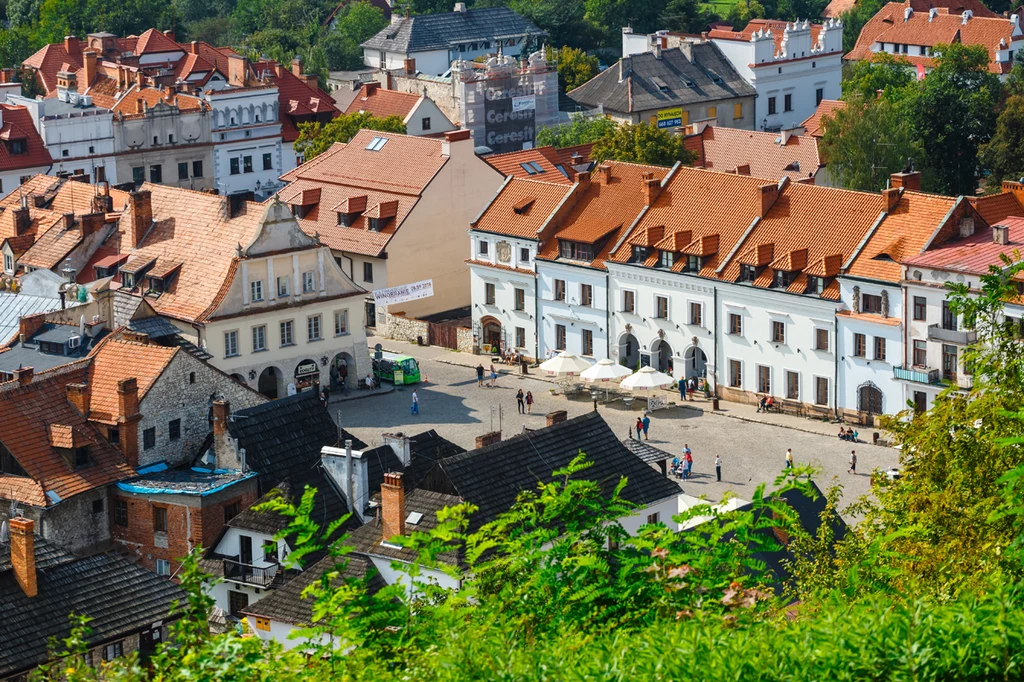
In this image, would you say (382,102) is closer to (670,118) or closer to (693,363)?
(670,118)

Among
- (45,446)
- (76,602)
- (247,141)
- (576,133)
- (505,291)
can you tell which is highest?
(576,133)

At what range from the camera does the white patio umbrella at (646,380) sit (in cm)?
8594

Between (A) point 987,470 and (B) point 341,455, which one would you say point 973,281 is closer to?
(B) point 341,455

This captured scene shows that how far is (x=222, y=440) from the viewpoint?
64.1 metres

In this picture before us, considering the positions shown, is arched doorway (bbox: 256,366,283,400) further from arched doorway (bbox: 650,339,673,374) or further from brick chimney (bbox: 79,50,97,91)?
brick chimney (bbox: 79,50,97,91)

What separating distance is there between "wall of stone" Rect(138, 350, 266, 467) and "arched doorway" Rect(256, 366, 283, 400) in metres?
21.3

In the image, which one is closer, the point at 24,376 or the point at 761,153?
the point at 24,376

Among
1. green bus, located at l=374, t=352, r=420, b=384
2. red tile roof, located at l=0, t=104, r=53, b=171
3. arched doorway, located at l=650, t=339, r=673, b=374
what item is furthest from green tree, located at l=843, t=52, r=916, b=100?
green bus, located at l=374, t=352, r=420, b=384

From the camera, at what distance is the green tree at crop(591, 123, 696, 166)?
115438mm

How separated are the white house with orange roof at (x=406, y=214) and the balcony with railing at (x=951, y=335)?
30162 mm

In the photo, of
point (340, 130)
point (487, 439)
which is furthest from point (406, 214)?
point (487, 439)

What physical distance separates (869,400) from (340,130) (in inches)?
2063

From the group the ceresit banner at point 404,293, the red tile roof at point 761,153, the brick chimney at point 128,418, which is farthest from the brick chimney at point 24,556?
the red tile roof at point 761,153

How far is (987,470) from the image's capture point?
43719mm
